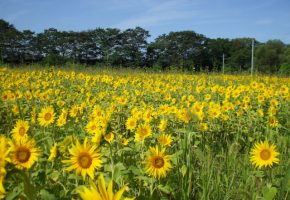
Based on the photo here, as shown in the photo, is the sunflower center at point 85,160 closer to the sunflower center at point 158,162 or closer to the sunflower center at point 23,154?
the sunflower center at point 23,154

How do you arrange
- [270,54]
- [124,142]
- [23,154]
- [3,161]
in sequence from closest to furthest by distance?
1. [3,161]
2. [23,154]
3. [124,142]
4. [270,54]

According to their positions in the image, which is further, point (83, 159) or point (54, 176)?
point (54, 176)

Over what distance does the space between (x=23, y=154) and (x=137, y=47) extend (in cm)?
5450

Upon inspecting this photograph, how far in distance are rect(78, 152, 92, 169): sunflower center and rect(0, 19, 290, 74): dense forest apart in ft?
123

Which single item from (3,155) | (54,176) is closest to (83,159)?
(54,176)

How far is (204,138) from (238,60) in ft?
163

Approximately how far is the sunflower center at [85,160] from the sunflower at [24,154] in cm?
17

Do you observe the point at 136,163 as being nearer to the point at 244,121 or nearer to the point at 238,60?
the point at 244,121

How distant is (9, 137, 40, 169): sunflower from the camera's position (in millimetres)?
1322

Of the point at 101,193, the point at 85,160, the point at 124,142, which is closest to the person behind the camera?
the point at 101,193

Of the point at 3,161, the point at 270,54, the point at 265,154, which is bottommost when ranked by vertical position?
the point at 265,154

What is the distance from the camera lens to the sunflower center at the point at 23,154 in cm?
135

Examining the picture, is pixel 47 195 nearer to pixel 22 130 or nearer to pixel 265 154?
pixel 22 130

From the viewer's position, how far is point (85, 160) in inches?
59.0
